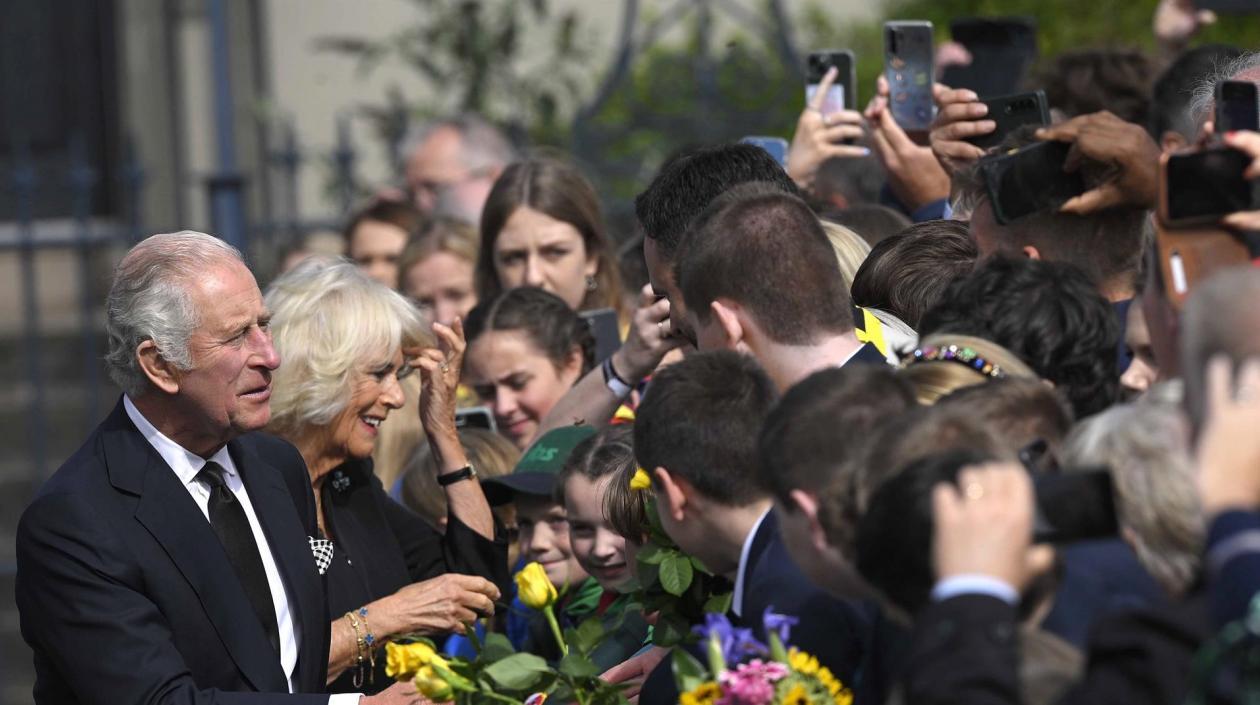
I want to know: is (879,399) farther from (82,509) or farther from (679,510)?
(82,509)

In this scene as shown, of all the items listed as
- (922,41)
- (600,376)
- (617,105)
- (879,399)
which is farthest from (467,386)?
(617,105)

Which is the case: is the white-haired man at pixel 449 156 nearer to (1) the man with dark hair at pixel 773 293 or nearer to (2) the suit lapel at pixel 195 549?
(2) the suit lapel at pixel 195 549

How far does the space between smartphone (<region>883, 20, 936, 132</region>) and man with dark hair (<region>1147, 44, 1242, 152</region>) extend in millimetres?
632

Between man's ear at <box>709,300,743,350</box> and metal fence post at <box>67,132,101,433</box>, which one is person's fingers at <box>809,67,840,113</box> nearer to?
man's ear at <box>709,300,743,350</box>

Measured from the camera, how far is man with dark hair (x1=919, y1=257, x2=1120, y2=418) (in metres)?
3.08

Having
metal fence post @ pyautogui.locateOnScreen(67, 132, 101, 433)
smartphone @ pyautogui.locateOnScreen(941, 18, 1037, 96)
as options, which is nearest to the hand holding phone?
smartphone @ pyautogui.locateOnScreen(941, 18, 1037, 96)

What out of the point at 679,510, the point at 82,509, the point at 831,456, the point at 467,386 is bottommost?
the point at 467,386

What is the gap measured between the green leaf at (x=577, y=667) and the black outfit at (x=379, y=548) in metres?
1.33

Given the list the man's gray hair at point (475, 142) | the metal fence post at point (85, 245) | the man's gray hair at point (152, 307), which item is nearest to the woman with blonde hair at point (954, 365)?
the man's gray hair at point (152, 307)

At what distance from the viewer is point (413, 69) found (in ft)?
34.9

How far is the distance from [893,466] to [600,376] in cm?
230

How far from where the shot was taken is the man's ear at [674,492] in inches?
115

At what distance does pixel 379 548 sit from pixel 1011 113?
74.5 inches

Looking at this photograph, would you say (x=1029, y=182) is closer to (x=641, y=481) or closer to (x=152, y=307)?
(x=641, y=481)
